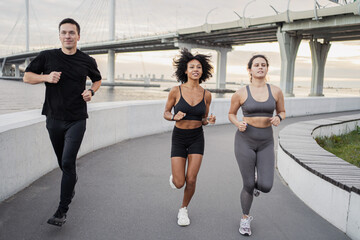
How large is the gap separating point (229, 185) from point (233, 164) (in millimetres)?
1489

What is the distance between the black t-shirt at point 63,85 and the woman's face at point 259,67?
1939 mm

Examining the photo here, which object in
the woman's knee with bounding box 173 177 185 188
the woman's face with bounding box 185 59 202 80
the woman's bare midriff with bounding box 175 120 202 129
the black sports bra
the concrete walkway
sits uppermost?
the woman's face with bounding box 185 59 202 80

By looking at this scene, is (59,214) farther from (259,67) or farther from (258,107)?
(259,67)

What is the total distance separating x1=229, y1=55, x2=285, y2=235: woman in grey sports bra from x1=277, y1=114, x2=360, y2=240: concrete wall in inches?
34.1

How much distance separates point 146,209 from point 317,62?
58574mm

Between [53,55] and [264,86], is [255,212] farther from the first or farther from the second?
[53,55]

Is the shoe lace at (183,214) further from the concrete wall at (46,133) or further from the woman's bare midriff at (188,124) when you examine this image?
the concrete wall at (46,133)

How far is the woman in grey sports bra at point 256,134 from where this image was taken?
3693 millimetres

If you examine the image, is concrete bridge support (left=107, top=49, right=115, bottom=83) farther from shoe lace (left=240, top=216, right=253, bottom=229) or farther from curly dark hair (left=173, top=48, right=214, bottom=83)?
shoe lace (left=240, top=216, right=253, bottom=229)

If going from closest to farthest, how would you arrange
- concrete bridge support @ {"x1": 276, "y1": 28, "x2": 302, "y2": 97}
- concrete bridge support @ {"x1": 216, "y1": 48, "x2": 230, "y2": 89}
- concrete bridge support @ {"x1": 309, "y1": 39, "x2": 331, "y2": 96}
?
concrete bridge support @ {"x1": 276, "y1": 28, "x2": 302, "y2": 97}, concrete bridge support @ {"x1": 309, "y1": 39, "x2": 331, "y2": 96}, concrete bridge support @ {"x1": 216, "y1": 48, "x2": 230, "y2": 89}

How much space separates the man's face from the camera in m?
3.75

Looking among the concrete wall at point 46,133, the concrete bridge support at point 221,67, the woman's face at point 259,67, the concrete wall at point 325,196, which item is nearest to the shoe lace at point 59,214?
the concrete wall at point 46,133

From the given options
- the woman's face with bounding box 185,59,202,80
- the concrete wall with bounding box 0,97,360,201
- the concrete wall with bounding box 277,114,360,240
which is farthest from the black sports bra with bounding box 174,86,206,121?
the concrete wall with bounding box 0,97,360,201

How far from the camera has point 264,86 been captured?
12.8ft
